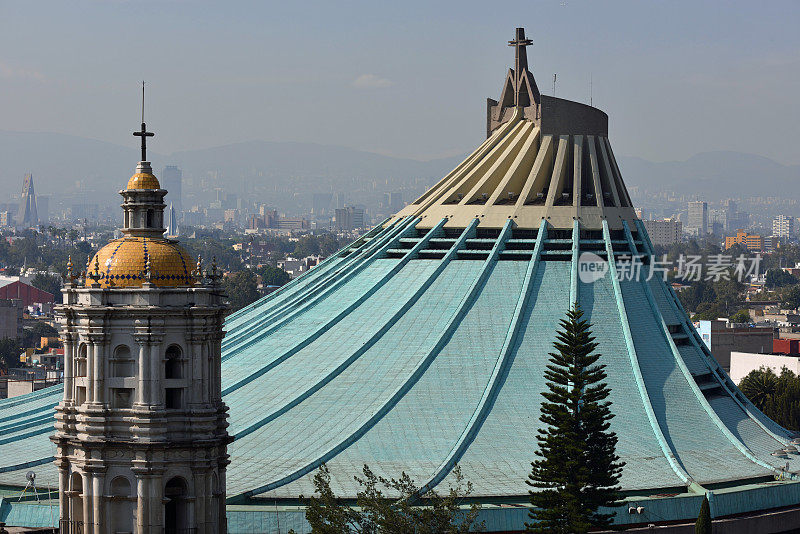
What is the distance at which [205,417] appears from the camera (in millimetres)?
28188

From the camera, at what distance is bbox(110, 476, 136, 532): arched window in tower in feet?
91.5

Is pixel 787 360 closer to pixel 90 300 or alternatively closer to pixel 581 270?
pixel 581 270

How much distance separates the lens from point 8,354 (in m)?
111

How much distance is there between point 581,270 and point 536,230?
2876 millimetres

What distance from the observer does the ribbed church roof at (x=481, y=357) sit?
46094mm

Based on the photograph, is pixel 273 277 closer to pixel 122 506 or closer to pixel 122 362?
pixel 122 362

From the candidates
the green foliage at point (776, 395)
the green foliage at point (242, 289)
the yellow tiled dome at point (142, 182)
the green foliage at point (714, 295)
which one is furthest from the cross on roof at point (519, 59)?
the green foliage at point (714, 295)

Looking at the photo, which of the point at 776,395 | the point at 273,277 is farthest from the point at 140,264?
the point at 273,277

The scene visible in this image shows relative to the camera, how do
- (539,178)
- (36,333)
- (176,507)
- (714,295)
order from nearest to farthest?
(176,507)
(539,178)
(36,333)
(714,295)

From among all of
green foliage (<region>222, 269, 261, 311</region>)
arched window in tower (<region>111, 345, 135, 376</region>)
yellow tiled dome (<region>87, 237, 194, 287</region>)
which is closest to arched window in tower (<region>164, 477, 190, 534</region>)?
Answer: arched window in tower (<region>111, 345, 135, 376</region>)

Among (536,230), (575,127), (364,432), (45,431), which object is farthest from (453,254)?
(45,431)

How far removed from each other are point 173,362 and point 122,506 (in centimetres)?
279

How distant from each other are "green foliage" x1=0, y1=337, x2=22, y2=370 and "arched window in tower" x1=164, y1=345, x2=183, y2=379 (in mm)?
84127

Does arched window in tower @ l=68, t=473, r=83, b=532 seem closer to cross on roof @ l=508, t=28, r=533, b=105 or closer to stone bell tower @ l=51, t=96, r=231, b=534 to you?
stone bell tower @ l=51, t=96, r=231, b=534
